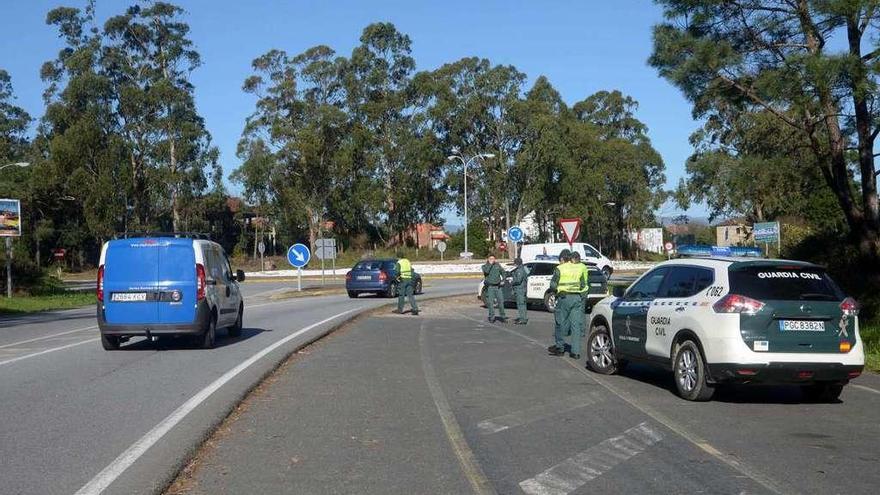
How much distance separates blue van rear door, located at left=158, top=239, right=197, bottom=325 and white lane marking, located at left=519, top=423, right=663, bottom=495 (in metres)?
8.81

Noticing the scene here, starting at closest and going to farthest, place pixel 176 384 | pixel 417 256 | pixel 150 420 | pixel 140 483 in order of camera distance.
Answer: pixel 140 483
pixel 150 420
pixel 176 384
pixel 417 256

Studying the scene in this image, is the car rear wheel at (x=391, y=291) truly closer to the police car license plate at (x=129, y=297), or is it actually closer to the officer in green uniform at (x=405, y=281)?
the officer in green uniform at (x=405, y=281)

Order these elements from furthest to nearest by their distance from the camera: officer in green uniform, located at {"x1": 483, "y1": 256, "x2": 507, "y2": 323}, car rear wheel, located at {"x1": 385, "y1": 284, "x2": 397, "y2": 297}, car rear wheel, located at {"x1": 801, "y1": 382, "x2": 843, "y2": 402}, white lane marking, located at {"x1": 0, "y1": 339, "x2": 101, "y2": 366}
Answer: car rear wheel, located at {"x1": 385, "y1": 284, "x2": 397, "y2": 297} < officer in green uniform, located at {"x1": 483, "y1": 256, "x2": 507, "y2": 323} < white lane marking, located at {"x1": 0, "y1": 339, "x2": 101, "y2": 366} < car rear wheel, located at {"x1": 801, "y1": 382, "x2": 843, "y2": 402}

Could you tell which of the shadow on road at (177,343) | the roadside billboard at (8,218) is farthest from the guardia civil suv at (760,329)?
the roadside billboard at (8,218)

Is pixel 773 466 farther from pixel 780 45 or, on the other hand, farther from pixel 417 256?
pixel 417 256

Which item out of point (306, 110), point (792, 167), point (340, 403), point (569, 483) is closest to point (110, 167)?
point (306, 110)

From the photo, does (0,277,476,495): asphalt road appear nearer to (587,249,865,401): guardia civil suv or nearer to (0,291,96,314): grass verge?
(587,249,865,401): guardia civil suv

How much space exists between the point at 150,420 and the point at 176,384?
99.8 inches

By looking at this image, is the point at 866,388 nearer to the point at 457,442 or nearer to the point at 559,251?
the point at 457,442

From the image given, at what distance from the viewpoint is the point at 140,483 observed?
630cm

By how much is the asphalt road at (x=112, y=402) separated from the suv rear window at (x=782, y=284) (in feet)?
18.3

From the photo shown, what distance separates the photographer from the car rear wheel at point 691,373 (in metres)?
9.94

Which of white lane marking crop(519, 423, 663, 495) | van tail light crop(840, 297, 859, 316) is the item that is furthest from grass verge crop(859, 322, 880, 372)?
white lane marking crop(519, 423, 663, 495)

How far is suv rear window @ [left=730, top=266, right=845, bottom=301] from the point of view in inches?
385
